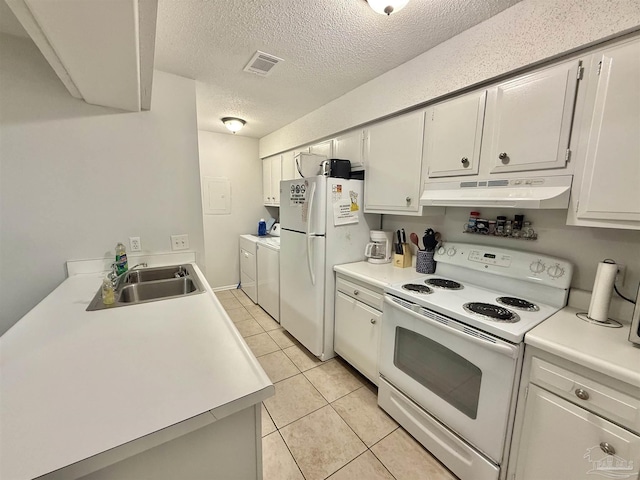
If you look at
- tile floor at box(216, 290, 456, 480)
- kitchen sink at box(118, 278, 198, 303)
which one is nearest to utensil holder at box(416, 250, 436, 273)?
tile floor at box(216, 290, 456, 480)

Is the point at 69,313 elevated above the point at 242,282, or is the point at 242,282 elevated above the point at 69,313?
the point at 69,313

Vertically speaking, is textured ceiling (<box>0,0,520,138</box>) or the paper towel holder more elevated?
textured ceiling (<box>0,0,520,138</box>)

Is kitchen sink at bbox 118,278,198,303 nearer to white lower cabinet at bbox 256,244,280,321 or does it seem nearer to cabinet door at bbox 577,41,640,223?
white lower cabinet at bbox 256,244,280,321

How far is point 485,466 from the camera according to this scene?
1237 millimetres

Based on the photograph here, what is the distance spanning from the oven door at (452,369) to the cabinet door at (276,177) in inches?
100

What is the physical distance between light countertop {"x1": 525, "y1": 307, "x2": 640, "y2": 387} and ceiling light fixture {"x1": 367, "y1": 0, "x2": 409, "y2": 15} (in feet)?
5.34

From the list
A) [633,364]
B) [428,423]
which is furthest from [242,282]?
[633,364]

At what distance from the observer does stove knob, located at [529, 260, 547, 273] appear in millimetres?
1458

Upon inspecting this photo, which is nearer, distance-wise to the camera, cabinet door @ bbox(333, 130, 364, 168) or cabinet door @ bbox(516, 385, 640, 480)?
cabinet door @ bbox(516, 385, 640, 480)

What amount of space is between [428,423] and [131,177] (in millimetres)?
2512

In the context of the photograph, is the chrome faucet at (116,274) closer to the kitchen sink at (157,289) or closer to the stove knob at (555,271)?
the kitchen sink at (157,289)

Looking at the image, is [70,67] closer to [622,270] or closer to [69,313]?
[69,313]

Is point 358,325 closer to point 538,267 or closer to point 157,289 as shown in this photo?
point 538,267

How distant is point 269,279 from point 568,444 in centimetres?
264
